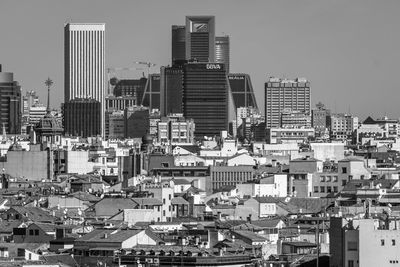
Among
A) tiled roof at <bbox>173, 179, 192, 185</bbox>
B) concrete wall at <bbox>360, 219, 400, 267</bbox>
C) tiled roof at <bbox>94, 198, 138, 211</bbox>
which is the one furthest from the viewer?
tiled roof at <bbox>173, 179, 192, 185</bbox>

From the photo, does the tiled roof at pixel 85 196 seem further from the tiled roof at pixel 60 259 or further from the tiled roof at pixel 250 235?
the tiled roof at pixel 60 259

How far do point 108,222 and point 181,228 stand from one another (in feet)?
12.7

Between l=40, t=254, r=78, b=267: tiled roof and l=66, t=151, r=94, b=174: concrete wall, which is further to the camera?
l=66, t=151, r=94, b=174: concrete wall

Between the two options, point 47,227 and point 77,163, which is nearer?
point 47,227

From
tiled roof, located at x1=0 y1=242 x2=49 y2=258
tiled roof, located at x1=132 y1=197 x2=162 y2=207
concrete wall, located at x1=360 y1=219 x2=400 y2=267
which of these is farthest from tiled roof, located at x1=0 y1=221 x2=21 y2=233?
concrete wall, located at x1=360 y1=219 x2=400 y2=267

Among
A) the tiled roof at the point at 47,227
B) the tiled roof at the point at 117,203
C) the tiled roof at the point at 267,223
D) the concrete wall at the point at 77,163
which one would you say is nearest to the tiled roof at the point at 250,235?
the tiled roof at the point at 267,223

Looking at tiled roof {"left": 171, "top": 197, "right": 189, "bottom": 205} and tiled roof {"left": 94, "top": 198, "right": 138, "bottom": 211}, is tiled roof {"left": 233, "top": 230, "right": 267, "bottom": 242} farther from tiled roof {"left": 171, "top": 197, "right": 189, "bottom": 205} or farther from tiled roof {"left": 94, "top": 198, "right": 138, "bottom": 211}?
tiled roof {"left": 171, "top": 197, "right": 189, "bottom": 205}

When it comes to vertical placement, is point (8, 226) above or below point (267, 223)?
below

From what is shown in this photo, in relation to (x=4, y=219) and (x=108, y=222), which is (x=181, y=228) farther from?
(x=4, y=219)

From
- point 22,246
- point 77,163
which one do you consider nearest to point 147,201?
point 22,246

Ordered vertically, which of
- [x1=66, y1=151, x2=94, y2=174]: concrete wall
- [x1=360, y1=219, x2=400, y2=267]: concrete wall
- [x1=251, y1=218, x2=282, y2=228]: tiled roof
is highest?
[x1=360, y1=219, x2=400, y2=267]: concrete wall

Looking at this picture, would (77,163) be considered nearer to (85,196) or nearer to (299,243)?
(85,196)

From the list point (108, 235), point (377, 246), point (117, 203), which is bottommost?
point (117, 203)

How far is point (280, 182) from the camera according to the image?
519ft
